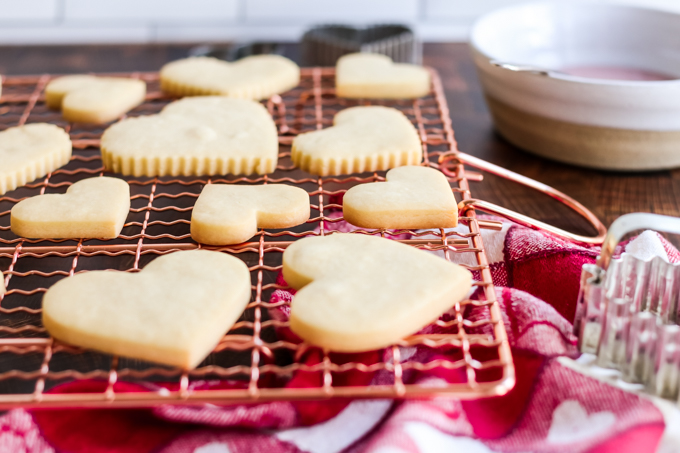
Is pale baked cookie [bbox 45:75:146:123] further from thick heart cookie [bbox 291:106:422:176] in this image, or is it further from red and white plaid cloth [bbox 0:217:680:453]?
red and white plaid cloth [bbox 0:217:680:453]

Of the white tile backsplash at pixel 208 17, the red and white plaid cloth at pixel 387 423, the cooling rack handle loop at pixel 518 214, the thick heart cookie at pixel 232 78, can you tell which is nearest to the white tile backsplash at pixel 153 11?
the white tile backsplash at pixel 208 17

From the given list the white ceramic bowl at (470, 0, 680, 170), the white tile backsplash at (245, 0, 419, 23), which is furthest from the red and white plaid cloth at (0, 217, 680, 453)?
the white tile backsplash at (245, 0, 419, 23)

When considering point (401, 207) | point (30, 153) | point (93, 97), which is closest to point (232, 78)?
point (93, 97)

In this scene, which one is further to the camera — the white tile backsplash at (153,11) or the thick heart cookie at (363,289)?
the white tile backsplash at (153,11)

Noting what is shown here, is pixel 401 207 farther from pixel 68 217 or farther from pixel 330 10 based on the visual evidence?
pixel 330 10

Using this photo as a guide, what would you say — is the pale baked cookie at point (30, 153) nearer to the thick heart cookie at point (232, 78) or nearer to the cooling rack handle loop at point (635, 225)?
the thick heart cookie at point (232, 78)

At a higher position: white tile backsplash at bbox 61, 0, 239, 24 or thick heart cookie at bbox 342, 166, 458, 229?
white tile backsplash at bbox 61, 0, 239, 24
